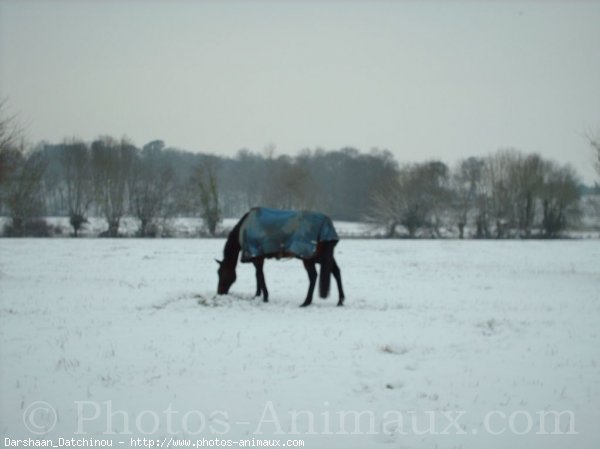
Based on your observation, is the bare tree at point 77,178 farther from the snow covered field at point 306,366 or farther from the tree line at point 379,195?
the snow covered field at point 306,366

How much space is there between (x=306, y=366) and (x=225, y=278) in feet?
16.4

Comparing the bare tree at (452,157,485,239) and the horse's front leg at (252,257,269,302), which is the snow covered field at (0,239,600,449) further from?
the bare tree at (452,157,485,239)

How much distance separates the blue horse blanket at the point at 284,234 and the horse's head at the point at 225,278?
0.52 m

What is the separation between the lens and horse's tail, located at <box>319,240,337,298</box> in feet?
33.0

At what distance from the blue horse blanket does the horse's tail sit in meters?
0.17

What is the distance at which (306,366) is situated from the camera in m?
5.93

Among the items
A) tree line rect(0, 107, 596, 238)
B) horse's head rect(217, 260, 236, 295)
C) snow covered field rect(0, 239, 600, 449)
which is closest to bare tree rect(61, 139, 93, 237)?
tree line rect(0, 107, 596, 238)

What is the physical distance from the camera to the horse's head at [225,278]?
10562mm

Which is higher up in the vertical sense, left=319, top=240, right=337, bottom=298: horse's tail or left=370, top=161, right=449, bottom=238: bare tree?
left=370, top=161, right=449, bottom=238: bare tree

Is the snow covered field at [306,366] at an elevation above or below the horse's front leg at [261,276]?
below

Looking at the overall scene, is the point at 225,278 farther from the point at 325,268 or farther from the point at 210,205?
the point at 210,205

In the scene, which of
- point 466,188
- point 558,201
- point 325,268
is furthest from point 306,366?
point 466,188

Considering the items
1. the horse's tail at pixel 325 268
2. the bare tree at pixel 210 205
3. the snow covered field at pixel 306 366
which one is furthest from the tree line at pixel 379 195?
the horse's tail at pixel 325 268

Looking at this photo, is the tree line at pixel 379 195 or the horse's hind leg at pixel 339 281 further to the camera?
the tree line at pixel 379 195
